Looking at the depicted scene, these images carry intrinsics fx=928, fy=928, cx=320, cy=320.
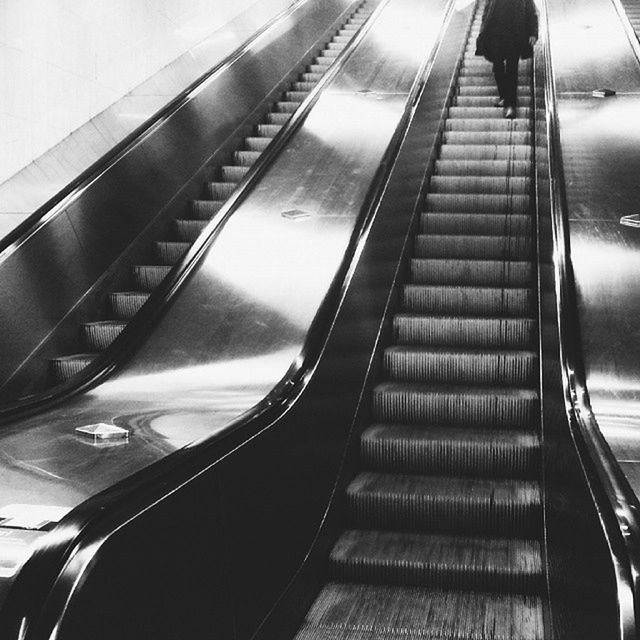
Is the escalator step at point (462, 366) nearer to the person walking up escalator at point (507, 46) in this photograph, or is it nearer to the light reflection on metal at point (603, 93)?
the light reflection on metal at point (603, 93)

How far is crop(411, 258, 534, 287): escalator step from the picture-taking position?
6.14m

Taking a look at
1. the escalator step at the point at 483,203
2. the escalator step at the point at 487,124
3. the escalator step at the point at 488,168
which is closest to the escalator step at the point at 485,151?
the escalator step at the point at 488,168

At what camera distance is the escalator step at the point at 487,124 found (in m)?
8.58

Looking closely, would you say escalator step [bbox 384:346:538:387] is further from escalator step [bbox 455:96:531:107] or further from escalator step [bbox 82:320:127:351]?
escalator step [bbox 455:96:531:107]

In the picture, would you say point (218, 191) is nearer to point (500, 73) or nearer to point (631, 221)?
point (500, 73)

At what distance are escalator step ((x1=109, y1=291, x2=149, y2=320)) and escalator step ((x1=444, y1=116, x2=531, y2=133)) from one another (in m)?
4.20

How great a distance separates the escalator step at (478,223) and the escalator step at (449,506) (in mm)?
2705

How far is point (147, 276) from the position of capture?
19.9ft

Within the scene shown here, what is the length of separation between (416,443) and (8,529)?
2.59 metres

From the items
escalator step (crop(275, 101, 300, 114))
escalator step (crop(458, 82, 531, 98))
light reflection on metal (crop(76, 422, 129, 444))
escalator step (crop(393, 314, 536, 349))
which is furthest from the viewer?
escalator step (crop(458, 82, 531, 98))

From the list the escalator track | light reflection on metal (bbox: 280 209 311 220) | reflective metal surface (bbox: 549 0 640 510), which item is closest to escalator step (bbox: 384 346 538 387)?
the escalator track

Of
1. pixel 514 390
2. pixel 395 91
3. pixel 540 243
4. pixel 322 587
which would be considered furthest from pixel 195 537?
pixel 395 91

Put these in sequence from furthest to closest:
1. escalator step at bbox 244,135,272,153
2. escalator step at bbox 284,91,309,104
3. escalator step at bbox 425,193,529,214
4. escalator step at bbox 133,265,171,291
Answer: escalator step at bbox 284,91,309,104 < escalator step at bbox 244,135,272,153 < escalator step at bbox 425,193,529,214 < escalator step at bbox 133,265,171,291

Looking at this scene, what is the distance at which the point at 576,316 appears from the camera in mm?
3842
